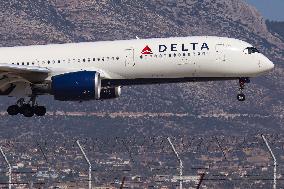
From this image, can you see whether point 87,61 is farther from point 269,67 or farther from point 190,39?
point 269,67

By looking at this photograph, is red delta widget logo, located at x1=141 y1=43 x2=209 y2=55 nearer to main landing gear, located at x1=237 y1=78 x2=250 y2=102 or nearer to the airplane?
the airplane

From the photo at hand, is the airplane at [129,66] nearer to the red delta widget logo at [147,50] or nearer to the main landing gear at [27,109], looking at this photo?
the red delta widget logo at [147,50]

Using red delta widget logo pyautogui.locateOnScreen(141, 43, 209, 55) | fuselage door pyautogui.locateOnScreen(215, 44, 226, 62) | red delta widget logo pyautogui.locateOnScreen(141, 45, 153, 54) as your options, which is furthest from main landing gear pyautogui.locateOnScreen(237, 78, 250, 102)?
red delta widget logo pyautogui.locateOnScreen(141, 45, 153, 54)

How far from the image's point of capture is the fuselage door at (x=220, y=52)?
92125 millimetres

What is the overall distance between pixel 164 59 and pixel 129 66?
2896 mm

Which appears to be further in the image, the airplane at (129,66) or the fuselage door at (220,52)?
the fuselage door at (220,52)

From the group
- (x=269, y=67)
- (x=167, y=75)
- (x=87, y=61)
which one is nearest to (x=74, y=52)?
(x=87, y=61)

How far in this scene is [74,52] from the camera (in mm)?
93688

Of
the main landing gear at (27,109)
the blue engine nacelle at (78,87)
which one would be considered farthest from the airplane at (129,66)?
the main landing gear at (27,109)

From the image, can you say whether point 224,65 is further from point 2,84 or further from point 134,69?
point 2,84

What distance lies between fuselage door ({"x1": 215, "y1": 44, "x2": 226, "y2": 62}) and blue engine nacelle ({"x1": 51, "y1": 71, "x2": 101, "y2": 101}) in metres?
9.86

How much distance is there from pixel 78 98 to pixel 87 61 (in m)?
4.03

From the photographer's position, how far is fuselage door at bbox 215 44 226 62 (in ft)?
302

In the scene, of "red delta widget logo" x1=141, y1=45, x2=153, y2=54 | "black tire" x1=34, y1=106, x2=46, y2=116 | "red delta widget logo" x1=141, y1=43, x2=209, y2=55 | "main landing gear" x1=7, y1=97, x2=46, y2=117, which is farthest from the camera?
"black tire" x1=34, y1=106, x2=46, y2=116
